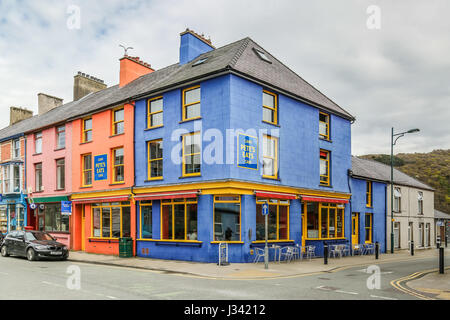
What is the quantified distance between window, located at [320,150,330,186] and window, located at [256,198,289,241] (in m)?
4.34

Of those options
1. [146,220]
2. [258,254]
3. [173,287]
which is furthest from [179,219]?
[173,287]

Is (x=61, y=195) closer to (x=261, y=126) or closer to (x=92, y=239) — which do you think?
(x=92, y=239)

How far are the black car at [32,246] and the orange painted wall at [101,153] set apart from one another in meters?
3.47

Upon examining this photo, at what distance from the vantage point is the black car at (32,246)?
1894 cm

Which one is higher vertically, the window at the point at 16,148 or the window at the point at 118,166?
the window at the point at 16,148

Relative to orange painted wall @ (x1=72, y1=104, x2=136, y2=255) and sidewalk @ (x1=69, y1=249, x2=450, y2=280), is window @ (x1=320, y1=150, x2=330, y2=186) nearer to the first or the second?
sidewalk @ (x1=69, y1=249, x2=450, y2=280)

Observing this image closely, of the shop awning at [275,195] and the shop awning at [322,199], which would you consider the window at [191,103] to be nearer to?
the shop awning at [275,195]

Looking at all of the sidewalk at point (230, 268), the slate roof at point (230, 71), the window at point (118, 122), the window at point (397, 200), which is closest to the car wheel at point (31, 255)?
the sidewalk at point (230, 268)

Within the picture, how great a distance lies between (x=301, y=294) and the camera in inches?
408

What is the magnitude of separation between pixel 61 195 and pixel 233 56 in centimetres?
1518

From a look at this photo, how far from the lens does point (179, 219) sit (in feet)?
63.1

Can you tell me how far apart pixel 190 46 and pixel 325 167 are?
1098 cm

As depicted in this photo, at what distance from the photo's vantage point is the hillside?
65.8 metres
